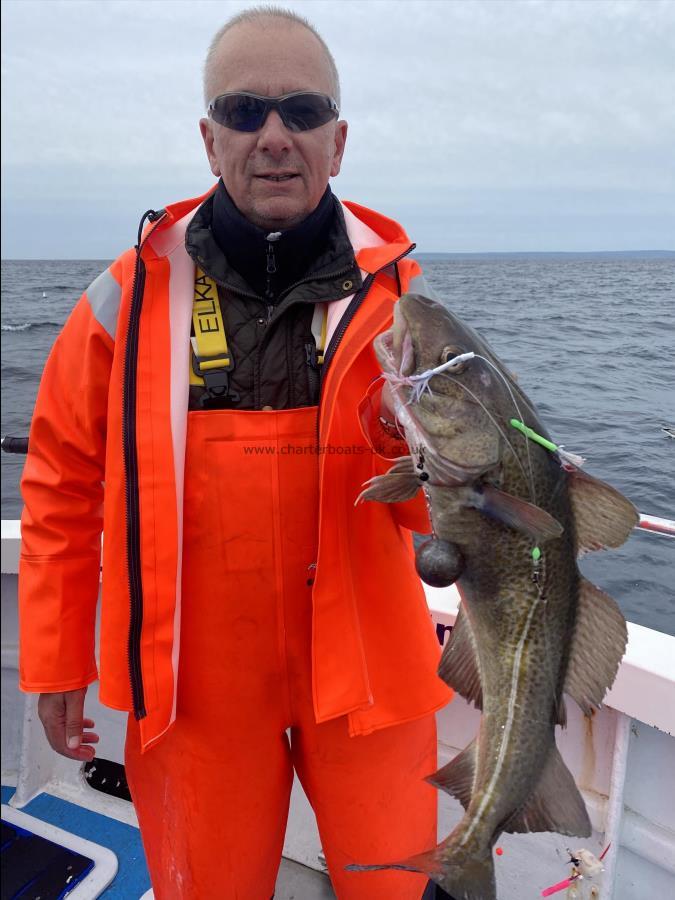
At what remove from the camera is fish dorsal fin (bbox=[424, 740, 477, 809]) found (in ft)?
6.51

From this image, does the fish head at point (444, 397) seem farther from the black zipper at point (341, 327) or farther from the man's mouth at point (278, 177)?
the man's mouth at point (278, 177)

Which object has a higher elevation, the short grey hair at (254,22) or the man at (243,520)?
the short grey hair at (254,22)

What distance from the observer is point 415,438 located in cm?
188

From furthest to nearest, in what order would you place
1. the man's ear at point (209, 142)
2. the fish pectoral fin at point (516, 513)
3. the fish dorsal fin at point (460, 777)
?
1. the man's ear at point (209, 142)
2. the fish dorsal fin at point (460, 777)
3. the fish pectoral fin at point (516, 513)

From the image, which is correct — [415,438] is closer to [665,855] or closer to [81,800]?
[665,855]

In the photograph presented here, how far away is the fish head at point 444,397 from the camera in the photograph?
1.86 metres

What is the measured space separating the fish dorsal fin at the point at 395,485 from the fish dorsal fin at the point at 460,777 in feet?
2.55

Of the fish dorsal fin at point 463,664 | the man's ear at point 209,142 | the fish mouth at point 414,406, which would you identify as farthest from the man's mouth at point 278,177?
the fish dorsal fin at point 463,664

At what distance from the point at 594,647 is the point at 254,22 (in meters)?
2.20

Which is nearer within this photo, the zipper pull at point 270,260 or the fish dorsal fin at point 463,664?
the fish dorsal fin at point 463,664

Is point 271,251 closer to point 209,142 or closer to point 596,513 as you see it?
point 209,142

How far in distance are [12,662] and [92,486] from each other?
9.51ft

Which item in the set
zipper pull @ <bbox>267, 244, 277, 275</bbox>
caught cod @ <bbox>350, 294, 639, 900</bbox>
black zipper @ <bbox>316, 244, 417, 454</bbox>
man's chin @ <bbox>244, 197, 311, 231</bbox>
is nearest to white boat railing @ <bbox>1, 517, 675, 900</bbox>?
caught cod @ <bbox>350, 294, 639, 900</bbox>

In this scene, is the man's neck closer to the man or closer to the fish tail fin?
the man
